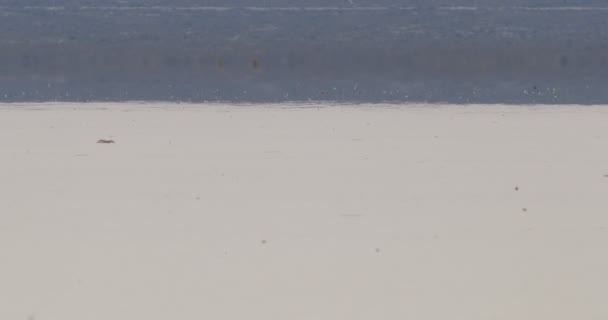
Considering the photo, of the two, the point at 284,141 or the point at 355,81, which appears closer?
the point at 284,141

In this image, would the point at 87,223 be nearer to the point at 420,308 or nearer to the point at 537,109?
the point at 420,308

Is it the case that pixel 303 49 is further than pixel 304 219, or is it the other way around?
pixel 303 49

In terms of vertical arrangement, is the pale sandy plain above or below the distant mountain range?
below

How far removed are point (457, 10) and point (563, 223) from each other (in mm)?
9249

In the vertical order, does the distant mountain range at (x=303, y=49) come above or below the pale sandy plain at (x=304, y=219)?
above

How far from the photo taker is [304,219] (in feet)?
20.1

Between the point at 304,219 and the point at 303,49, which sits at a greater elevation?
the point at 303,49

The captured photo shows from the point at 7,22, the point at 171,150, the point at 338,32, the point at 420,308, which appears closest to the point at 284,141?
the point at 171,150

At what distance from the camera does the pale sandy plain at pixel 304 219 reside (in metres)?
4.70

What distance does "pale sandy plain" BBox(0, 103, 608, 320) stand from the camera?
15.4 ft

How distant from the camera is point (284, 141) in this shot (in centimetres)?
879

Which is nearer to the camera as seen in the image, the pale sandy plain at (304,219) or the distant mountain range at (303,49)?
the pale sandy plain at (304,219)

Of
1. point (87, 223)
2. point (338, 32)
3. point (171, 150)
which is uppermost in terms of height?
point (338, 32)

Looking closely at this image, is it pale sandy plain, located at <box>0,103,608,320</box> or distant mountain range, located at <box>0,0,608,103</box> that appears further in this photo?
distant mountain range, located at <box>0,0,608,103</box>
